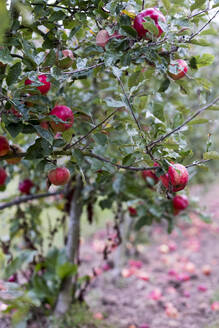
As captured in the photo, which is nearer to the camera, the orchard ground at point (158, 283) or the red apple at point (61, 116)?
the red apple at point (61, 116)

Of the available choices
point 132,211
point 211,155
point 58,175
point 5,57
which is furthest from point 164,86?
point 132,211

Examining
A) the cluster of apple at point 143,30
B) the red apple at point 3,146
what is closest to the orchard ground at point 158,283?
the red apple at point 3,146

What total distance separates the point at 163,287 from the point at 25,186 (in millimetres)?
1885

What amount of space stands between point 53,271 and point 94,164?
4.21 feet

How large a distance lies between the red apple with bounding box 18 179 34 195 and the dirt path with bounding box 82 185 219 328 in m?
1.12

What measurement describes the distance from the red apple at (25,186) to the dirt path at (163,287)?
1.12 m

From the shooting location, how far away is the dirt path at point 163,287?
2646 mm

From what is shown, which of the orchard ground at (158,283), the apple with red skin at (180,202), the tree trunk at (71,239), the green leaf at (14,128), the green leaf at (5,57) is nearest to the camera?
the green leaf at (5,57)

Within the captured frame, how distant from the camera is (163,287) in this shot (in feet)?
11.0

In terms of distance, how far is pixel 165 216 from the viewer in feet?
6.66

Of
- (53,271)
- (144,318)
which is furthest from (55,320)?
(144,318)

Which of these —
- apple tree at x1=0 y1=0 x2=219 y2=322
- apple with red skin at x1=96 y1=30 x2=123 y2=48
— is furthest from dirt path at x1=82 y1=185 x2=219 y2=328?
apple with red skin at x1=96 y1=30 x2=123 y2=48

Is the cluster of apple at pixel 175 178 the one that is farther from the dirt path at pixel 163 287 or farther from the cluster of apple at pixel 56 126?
the dirt path at pixel 163 287

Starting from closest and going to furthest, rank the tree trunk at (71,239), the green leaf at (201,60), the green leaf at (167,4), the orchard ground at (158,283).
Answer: the green leaf at (167,4)
the green leaf at (201,60)
the tree trunk at (71,239)
the orchard ground at (158,283)
